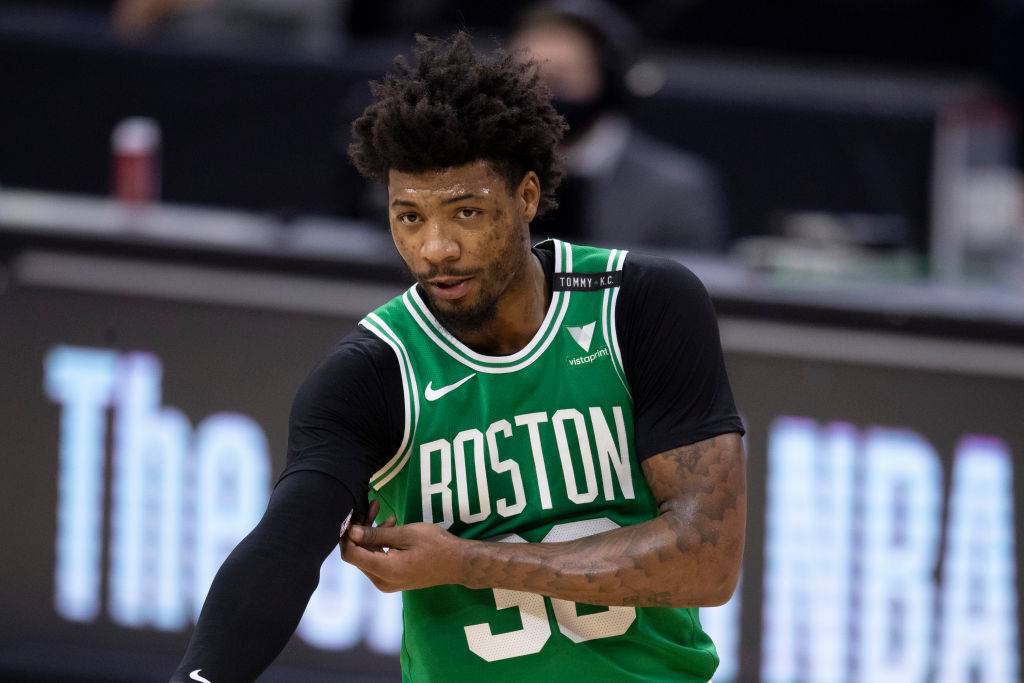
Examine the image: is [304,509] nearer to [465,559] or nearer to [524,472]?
[465,559]

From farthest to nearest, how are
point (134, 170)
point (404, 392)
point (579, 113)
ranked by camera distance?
1. point (579, 113)
2. point (134, 170)
3. point (404, 392)

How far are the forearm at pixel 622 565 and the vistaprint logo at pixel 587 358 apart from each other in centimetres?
28

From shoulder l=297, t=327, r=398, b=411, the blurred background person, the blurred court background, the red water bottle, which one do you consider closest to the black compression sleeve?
shoulder l=297, t=327, r=398, b=411

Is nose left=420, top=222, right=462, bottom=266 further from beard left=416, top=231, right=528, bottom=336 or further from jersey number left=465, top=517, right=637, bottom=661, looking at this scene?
jersey number left=465, top=517, right=637, bottom=661

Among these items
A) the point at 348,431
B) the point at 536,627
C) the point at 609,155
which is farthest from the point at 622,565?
the point at 609,155

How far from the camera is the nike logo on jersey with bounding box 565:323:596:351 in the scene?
2.64 meters

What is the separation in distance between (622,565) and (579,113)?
3.59m

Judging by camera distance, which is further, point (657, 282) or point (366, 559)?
point (657, 282)

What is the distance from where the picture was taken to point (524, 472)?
8.58 ft

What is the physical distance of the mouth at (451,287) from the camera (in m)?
2.49

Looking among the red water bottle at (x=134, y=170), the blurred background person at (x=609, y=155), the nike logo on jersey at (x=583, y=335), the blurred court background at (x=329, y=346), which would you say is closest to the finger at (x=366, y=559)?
the nike logo on jersey at (x=583, y=335)

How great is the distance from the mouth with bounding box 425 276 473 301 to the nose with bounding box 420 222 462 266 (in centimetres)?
5

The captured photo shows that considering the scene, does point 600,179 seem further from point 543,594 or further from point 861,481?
point 543,594

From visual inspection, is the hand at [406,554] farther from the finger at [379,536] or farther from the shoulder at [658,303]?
the shoulder at [658,303]
